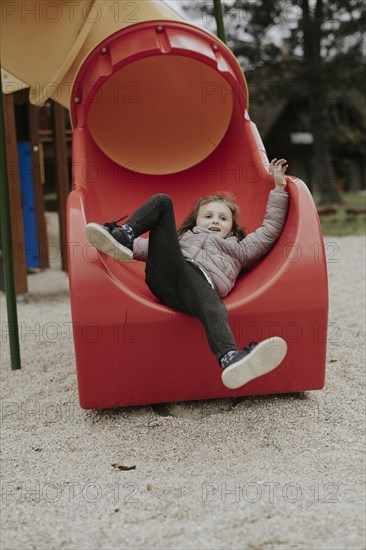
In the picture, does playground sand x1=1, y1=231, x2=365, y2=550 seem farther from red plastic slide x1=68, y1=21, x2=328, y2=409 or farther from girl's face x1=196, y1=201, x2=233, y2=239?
girl's face x1=196, y1=201, x2=233, y2=239

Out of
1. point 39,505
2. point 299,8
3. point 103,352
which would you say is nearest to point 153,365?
point 103,352

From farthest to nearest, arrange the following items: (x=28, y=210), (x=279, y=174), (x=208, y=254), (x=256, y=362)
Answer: (x=28, y=210) < (x=279, y=174) < (x=208, y=254) < (x=256, y=362)

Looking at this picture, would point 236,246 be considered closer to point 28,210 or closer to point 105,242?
point 105,242

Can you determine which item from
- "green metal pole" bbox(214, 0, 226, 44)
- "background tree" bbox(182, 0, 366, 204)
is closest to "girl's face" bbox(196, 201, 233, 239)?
"green metal pole" bbox(214, 0, 226, 44)

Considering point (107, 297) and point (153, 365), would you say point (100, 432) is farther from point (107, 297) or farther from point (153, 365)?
point (107, 297)

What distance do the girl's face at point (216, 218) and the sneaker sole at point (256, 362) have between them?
0.80 m

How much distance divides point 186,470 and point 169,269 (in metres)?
0.64

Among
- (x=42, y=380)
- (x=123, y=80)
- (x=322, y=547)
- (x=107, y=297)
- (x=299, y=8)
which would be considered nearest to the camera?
(x=322, y=547)

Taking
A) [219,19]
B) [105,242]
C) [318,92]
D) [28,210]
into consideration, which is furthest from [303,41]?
[105,242]

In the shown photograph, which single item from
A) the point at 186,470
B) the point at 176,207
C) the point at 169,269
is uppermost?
the point at 176,207

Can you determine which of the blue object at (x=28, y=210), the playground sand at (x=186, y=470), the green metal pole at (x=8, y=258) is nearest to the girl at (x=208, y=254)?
the playground sand at (x=186, y=470)

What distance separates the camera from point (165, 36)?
8.38 feet

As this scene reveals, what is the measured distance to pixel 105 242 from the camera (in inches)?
74.0

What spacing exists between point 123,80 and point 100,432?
1711mm
